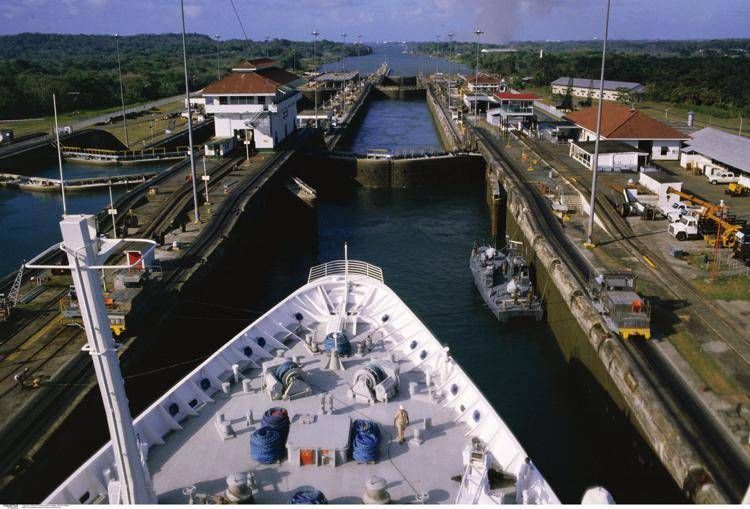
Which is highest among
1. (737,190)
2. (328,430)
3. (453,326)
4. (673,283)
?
(737,190)

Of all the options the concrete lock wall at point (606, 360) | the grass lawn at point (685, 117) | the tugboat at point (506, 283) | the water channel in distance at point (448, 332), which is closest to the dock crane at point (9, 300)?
the water channel in distance at point (448, 332)

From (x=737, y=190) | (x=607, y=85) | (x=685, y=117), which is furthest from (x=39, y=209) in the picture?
(x=607, y=85)

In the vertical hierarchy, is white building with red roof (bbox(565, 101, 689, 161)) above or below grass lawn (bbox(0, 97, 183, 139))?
above

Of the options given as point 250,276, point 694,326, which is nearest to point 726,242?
point 694,326

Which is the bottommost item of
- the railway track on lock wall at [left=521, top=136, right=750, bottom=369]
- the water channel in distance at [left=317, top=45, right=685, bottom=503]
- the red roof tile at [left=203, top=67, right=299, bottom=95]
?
the water channel in distance at [left=317, top=45, right=685, bottom=503]

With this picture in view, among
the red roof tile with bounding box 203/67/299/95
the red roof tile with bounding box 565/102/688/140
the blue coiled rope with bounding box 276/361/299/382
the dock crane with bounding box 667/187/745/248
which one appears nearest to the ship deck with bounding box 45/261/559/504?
the blue coiled rope with bounding box 276/361/299/382

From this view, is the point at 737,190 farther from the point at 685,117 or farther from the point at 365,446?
the point at 685,117

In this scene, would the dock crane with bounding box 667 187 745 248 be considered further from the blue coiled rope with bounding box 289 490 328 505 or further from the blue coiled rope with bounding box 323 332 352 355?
the blue coiled rope with bounding box 289 490 328 505
